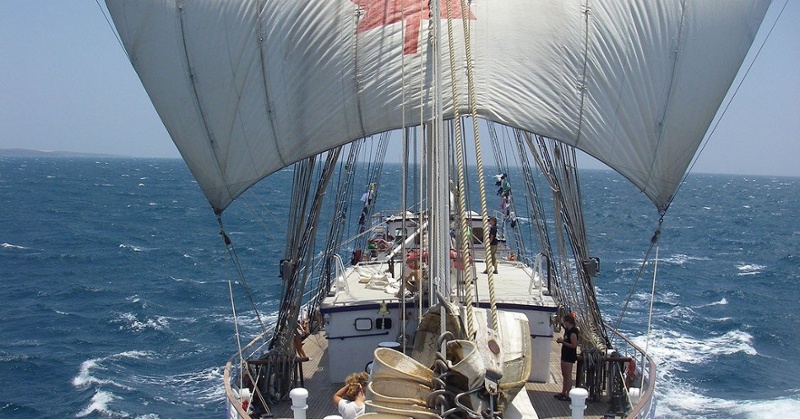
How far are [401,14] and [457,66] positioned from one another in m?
1.25

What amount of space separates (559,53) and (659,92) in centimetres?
181

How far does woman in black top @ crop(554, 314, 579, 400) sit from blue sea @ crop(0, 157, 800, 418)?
1.32 meters

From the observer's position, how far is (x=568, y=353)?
12492 mm

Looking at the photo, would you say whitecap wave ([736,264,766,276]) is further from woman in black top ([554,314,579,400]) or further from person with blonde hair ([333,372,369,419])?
person with blonde hair ([333,372,369,419])

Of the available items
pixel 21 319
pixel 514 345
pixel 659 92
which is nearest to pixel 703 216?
pixel 21 319

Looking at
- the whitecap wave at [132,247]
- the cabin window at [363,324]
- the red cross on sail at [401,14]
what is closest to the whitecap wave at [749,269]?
the whitecap wave at [132,247]

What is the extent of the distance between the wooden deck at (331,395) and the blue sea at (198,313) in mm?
1800

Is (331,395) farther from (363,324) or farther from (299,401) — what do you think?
(299,401)

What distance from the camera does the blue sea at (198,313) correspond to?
22797mm

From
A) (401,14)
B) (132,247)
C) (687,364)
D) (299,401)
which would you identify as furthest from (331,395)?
(132,247)

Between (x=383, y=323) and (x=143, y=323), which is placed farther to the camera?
(x=143, y=323)

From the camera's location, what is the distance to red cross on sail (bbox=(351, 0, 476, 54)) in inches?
513

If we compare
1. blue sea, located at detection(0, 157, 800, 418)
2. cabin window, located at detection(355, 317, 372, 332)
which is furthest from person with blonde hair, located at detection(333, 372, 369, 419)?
blue sea, located at detection(0, 157, 800, 418)

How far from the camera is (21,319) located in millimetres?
30234
